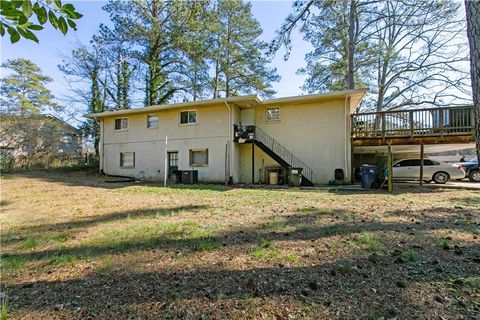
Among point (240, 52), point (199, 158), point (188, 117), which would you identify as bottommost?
point (199, 158)

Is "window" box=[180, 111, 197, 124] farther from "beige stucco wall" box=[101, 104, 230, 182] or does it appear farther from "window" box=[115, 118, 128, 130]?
"window" box=[115, 118, 128, 130]

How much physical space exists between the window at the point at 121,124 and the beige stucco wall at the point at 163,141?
0.32m

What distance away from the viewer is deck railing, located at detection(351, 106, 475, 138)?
11453 mm

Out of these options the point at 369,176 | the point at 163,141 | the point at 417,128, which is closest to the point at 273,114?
the point at 369,176

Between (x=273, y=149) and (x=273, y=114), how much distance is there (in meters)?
2.07

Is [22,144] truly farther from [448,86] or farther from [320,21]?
[448,86]

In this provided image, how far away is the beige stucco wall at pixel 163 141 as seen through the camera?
590 inches

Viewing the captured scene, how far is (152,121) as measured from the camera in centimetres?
1697

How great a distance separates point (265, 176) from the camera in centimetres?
1514

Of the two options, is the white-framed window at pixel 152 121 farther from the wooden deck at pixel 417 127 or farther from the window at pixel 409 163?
the window at pixel 409 163

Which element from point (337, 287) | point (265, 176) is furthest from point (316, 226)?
point (265, 176)

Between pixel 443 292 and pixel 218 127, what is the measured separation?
13.4 metres

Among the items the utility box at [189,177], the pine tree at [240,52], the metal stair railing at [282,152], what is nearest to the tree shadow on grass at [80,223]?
the utility box at [189,177]

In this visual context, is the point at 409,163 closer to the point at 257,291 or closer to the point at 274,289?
the point at 274,289
